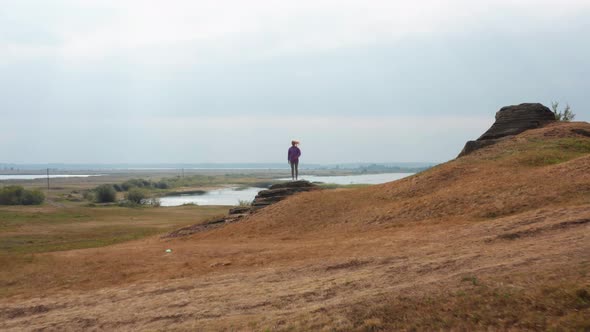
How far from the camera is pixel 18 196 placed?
58531 millimetres

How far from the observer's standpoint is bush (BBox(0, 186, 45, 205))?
5716cm

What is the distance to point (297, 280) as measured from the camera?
11258mm

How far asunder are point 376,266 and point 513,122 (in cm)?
1837

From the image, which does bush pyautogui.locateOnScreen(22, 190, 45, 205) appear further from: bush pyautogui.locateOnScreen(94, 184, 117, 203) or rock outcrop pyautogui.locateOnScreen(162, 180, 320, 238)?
rock outcrop pyautogui.locateOnScreen(162, 180, 320, 238)

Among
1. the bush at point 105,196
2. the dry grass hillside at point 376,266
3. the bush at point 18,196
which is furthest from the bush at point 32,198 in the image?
the dry grass hillside at point 376,266

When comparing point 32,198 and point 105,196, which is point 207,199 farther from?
point 32,198

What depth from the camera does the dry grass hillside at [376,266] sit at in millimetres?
7863

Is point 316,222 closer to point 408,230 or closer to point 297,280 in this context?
point 408,230

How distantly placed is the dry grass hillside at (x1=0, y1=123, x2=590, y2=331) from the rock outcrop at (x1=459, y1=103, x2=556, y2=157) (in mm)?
2728

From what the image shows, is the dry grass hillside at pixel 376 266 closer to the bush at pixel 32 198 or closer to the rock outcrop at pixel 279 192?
the rock outcrop at pixel 279 192

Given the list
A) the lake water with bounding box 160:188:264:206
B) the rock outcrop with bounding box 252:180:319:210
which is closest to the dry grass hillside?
the rock outcrop with bounding box 252:180:319:210

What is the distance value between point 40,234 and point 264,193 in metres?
14.9

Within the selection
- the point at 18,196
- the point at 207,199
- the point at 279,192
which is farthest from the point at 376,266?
the point at 207,199

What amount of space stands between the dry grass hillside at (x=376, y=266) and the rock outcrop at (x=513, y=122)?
2.73 m
